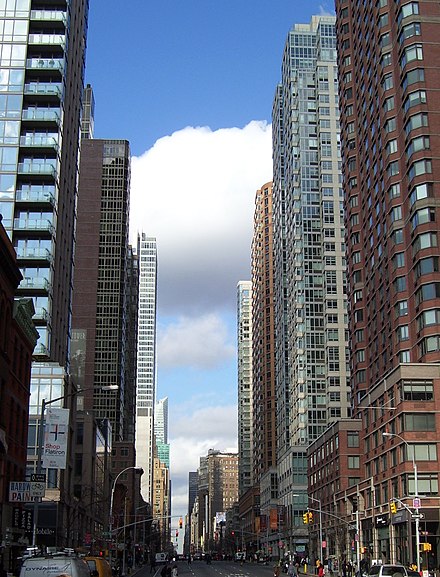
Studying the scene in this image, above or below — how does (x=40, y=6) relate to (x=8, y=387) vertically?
above

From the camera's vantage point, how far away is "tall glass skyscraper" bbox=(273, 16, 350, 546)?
148 metres

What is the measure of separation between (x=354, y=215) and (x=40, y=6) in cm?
4565

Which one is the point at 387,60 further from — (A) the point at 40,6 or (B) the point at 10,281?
(B) the point at 10,281

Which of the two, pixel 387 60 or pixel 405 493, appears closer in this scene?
pixel 405 493

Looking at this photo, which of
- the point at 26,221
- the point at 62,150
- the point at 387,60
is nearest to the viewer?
the point at 26,221

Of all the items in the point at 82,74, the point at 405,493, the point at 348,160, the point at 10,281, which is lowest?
the point at 405,493

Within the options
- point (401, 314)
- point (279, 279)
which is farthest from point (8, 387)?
point (279, 279)

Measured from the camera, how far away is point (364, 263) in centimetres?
10506

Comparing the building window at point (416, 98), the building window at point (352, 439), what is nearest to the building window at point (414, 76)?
the building window at point (416, 98)

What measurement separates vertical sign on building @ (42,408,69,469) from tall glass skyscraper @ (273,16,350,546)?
4196 inches

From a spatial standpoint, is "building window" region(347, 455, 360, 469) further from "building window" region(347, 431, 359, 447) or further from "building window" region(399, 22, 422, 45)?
"building window" region(399, 22, 422, 45)

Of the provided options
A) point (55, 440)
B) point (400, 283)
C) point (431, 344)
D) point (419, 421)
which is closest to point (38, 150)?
point (400, 283)

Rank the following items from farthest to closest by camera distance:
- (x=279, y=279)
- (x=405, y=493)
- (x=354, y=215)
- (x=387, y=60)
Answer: (x=279, y=279), (x=354, y=215), (x=387, y=60), (x=405, y=493)

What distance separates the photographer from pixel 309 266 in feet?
513
